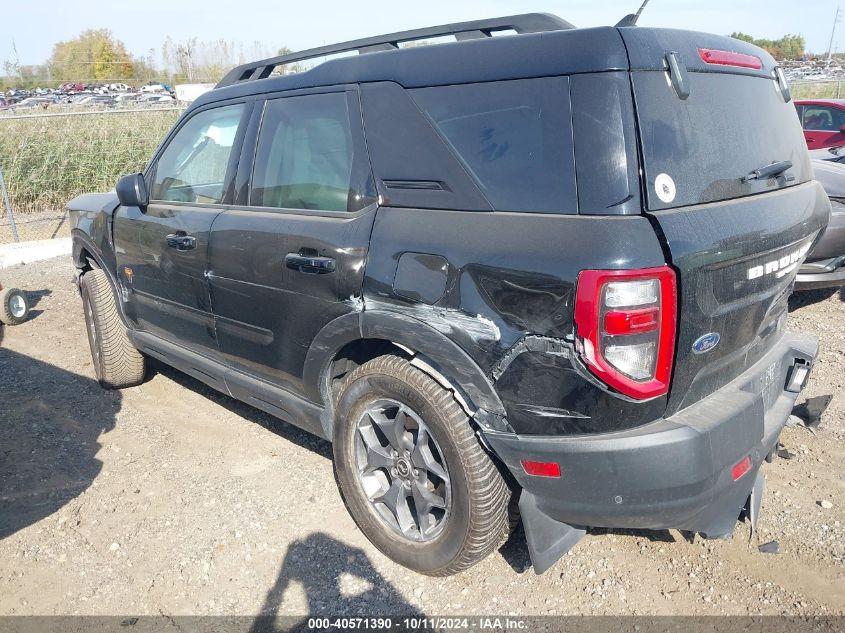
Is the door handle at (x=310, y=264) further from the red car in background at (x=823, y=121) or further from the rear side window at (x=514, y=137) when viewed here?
the red car in background at (x=823, y=121)

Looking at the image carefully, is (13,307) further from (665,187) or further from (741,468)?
(741,468)

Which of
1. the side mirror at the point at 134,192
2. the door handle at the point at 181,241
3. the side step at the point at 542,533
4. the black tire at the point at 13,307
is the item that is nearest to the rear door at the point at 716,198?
the side step at the point at 542,533

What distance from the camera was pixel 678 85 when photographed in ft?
7.20

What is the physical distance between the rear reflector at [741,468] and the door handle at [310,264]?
168 cm

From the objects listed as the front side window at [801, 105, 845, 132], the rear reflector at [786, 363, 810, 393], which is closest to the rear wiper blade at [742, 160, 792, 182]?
the rear reflector at [786, 363, 810, 393]

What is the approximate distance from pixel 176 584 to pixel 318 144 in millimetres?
2006

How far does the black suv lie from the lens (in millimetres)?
2098

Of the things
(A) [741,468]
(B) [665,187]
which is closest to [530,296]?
(B) [665,187]

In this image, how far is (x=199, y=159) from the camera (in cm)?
389

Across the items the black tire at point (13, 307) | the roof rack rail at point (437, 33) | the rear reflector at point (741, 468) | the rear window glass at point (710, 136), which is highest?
the roof rack rail at point (437, 33)

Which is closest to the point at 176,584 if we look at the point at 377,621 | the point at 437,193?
the point at 377,621

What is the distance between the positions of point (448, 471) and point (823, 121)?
10348 mm

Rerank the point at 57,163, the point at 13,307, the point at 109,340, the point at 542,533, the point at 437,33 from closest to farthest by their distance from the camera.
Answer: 1. the point at 542,533
2. the point at 437,33
3. the point at 109,340
4. the point at 13,307
5. the point at 57,163

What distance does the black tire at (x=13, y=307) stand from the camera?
6.00m
